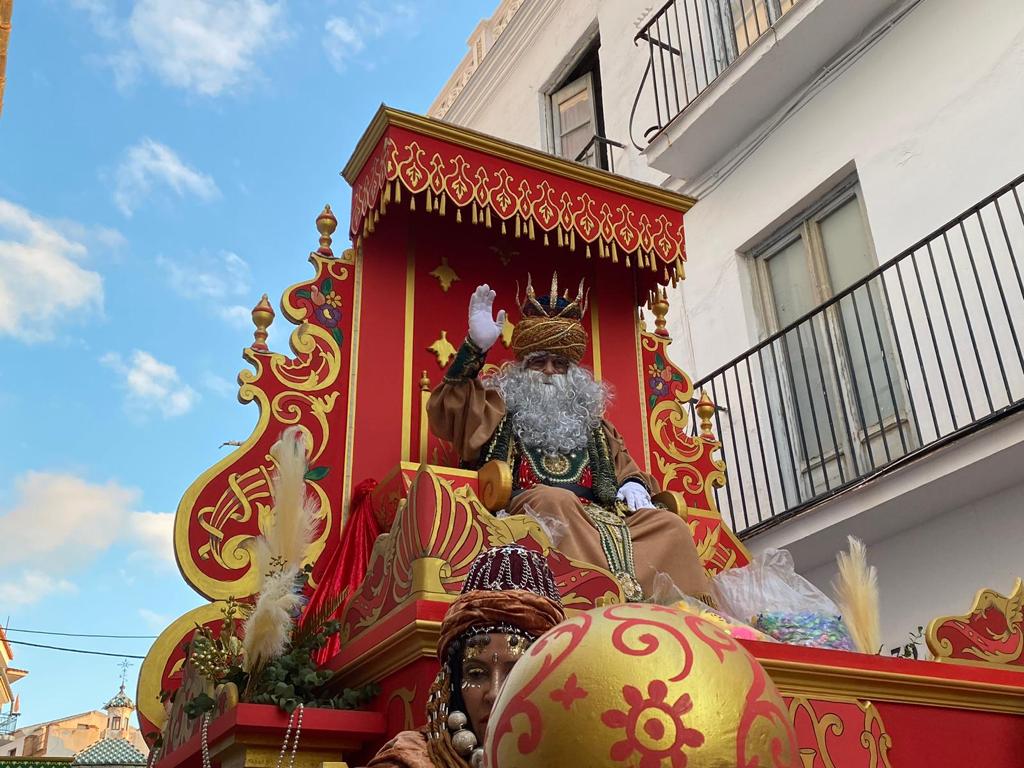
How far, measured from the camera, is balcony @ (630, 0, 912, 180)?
7391 mm

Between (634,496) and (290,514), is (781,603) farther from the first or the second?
(290,514)

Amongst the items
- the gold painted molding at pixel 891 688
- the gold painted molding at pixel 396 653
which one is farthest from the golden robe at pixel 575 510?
the gold painted molding at pixel 891 688

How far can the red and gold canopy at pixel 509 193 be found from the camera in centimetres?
476

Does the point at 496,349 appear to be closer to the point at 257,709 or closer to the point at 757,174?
the point at 257,709

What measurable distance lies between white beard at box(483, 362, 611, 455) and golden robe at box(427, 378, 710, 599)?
9cm

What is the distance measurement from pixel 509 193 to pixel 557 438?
141cm

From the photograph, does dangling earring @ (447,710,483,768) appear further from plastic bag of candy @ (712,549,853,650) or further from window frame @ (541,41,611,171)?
window frame @ (541,41,611,171)

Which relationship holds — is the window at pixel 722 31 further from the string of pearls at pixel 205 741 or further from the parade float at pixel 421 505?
the string of pearls at pixel 205 741

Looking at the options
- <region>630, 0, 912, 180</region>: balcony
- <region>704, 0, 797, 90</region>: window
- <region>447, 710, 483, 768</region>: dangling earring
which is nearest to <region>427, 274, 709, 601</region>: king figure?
<region>447, 710, 483, 768</region>: dangling earring

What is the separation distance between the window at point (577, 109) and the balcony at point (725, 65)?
1.15 m

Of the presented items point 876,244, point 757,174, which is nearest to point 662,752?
point 876,244

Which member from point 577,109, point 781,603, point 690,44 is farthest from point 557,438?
point 577,109

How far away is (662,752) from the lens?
824 millimetres

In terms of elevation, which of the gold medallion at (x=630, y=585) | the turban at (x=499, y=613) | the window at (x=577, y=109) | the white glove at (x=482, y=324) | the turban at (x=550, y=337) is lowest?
the turban at (x=499, y=613)
